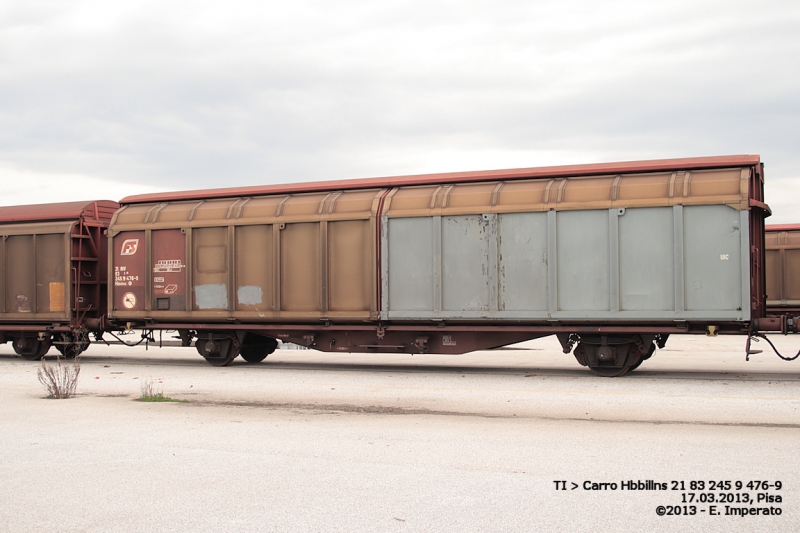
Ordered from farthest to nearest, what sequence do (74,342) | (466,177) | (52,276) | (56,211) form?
1. (56,211)
2. (52,276)
3. (74,342)
4. (466,177)

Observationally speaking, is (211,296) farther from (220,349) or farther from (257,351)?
(257,351)

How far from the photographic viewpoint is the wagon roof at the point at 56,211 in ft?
60.4

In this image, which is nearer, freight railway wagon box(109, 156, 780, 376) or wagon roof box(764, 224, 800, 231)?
freight railway wagon box(109, 156, 780, 376)

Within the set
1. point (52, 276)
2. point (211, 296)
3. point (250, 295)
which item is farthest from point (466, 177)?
point (52, 276)

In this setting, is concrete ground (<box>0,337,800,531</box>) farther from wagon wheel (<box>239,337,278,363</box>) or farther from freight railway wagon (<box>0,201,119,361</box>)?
freight railway wagon (<box>0,201,119,361</box>)

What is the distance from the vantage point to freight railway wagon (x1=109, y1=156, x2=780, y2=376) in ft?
43.4

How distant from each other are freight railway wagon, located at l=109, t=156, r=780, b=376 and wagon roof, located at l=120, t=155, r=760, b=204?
4 cm

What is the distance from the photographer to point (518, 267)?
14.2m

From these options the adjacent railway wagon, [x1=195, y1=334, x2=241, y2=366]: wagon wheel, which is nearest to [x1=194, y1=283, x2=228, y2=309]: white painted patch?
[x1=195, y1=334, x2=241, y2=366]: wagon wheel

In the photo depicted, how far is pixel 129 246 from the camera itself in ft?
57.2

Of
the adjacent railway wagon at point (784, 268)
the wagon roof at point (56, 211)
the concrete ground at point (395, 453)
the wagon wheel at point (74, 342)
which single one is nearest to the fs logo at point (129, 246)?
the wagon roof at point (56, 211)

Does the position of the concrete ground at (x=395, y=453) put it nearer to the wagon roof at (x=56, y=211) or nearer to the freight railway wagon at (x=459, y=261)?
the freight railway wagon at (x=459, y=261)

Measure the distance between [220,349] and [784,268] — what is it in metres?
16.4

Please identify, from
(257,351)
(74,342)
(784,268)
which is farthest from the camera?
(784,268)
